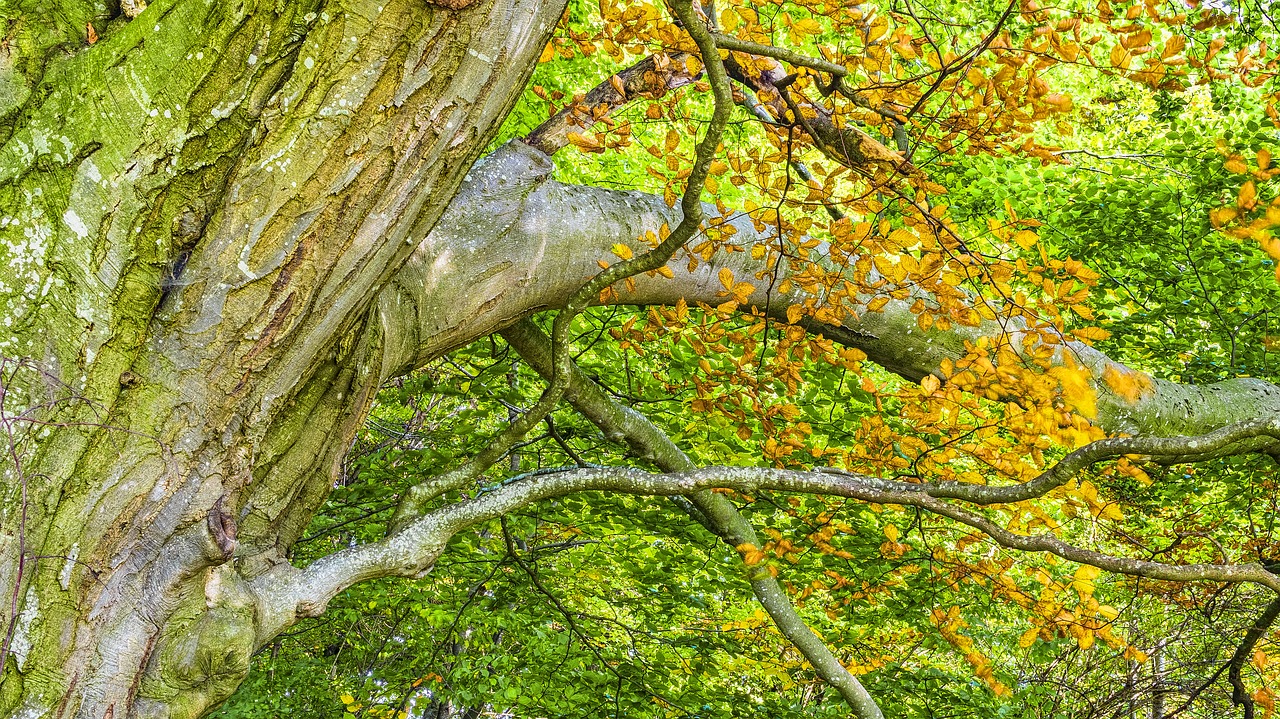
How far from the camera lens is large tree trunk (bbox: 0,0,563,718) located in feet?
4.92

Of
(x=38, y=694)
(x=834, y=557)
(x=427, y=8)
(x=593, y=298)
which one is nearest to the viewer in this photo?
(x=427, y=8)

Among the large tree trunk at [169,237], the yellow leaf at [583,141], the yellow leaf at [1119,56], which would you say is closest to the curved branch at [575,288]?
the yellow leaf at [583,141]

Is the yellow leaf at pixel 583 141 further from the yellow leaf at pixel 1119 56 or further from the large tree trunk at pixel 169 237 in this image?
the yellow leaf at pixel 1119 56

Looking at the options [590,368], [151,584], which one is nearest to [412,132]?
[151,584]

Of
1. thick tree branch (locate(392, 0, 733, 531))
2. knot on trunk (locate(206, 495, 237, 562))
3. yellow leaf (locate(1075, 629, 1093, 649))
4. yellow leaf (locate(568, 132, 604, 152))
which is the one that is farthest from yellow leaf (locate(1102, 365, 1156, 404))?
knot on trunk (locate(206, 495, 237, 562))

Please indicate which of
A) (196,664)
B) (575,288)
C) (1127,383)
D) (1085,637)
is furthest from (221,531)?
(1085,637)

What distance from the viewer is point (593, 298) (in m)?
2.64

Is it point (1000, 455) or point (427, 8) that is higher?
point (1000, 455)

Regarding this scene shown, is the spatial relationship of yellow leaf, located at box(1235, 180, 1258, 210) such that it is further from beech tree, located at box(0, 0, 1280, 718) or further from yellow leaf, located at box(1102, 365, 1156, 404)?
beech tree, located at box(0, 0, 1280, 718)

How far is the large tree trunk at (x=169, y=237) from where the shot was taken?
1.50 metres

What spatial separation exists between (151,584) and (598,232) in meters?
1.65

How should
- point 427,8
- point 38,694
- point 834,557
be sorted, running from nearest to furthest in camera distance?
point 427,8
point 38,694
point 834,557

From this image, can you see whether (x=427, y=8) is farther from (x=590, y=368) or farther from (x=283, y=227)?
(x=590, y=368)

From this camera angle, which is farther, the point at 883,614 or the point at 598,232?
the point at 883,614
